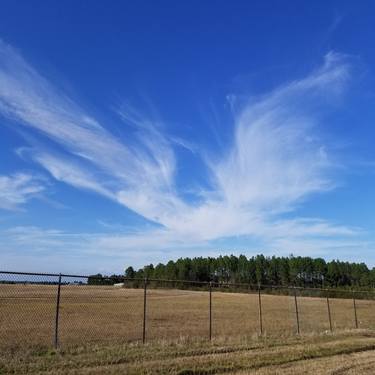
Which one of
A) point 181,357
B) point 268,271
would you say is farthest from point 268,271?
point 181,357

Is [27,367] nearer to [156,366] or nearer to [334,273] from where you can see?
[156,366]

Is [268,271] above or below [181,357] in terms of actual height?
above

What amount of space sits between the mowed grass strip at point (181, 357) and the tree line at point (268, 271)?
444ft

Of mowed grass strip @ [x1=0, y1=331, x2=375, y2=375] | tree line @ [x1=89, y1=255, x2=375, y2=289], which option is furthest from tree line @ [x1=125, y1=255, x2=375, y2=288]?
mowed grass strip @ [x1=0, y1=331, x2=375, y2=375]

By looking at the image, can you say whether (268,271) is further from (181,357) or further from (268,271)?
(181,357)

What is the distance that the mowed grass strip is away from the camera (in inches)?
419

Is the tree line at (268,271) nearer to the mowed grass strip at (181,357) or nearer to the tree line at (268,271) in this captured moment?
the tree line at (268,271)

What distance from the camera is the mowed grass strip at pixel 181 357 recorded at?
10.6 meters

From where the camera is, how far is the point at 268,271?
163375mm

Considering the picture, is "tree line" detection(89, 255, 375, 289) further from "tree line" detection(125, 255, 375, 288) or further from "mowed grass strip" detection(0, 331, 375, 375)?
"mowed grass strip" detection(0, 331, 375, 375)

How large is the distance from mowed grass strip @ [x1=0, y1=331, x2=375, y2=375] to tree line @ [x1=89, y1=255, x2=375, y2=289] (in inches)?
5333

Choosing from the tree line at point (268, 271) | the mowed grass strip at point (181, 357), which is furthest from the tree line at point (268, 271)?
the mowed grass strip at point (181, 357)

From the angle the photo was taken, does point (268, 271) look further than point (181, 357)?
Yes

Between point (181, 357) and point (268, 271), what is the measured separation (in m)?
155
